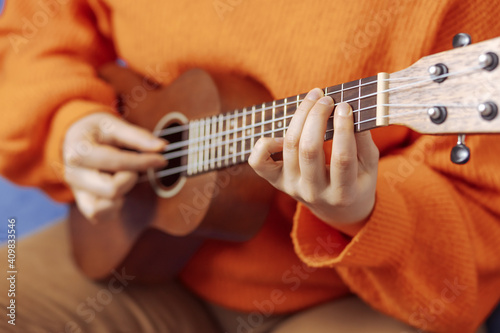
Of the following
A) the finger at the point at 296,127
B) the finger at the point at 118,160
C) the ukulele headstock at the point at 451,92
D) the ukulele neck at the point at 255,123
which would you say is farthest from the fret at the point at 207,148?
the ukulele headstock at the point at 451,92

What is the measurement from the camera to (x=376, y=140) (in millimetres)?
727

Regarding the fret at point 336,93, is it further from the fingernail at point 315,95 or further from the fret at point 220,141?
the fret at point 220,141

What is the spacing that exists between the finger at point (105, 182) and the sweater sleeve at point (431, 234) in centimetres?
31

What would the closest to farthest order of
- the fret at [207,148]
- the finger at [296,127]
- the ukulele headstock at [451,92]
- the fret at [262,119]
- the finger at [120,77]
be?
the ukulele headstock at [451,92] → the finger at [296,127] → the fret at [262,119] → the fret at [207,148] → the finger at [120,77]

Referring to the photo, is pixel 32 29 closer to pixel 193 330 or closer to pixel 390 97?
pixel 193 330

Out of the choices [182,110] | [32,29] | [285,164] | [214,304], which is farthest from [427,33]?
[32,29]

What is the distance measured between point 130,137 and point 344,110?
0.44 metres

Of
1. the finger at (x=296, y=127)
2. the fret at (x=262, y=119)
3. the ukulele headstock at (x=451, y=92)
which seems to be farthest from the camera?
the fret at (x=262, y=119)

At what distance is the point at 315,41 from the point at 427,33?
0.45ft

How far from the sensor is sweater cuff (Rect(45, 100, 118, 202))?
913mm

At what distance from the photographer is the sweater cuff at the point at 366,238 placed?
2.07 feet

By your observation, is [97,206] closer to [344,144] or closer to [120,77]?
[120,77]

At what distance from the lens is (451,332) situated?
72 centimetres

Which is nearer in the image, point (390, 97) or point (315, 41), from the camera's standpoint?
point (390, 97)
